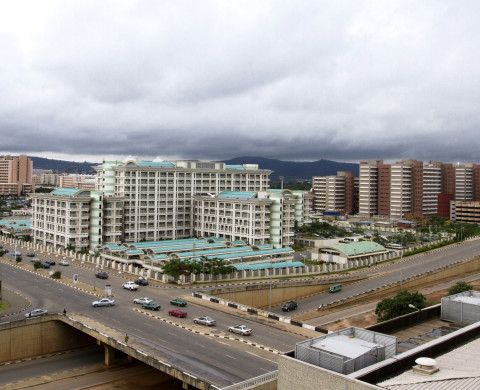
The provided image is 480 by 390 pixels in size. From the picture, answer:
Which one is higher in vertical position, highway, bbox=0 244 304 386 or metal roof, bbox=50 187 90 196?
metal roof, bbox=50 187 90 196

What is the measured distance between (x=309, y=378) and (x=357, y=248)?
246 ft

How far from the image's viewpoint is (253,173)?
4665 inches

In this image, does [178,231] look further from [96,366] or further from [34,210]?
[96,366]

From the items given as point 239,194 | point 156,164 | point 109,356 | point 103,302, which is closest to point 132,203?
point 156,164

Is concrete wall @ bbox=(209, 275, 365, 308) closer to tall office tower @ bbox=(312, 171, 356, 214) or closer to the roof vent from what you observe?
the roof vent

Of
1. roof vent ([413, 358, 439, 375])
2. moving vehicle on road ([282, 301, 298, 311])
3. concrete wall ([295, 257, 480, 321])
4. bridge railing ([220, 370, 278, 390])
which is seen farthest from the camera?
concrete wall ([295, 257, 480, 321])

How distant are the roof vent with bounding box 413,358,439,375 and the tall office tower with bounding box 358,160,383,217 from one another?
148 meters

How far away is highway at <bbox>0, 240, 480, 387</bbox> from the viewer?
35.5m

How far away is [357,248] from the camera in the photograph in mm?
91938

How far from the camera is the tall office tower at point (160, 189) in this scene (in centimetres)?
9831

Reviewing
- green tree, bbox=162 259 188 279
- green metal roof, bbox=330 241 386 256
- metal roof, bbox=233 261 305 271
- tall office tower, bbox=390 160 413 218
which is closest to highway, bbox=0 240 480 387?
green tree, bbox=162 259 188 279

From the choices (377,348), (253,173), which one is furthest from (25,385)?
(253,173)

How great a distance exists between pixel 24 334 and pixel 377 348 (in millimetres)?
34082

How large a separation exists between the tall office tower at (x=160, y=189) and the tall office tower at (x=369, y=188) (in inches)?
2547
